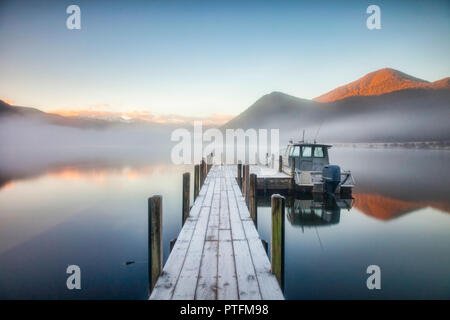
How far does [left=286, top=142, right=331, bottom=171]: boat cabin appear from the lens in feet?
47.7

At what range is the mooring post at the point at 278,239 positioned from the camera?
12.0ft

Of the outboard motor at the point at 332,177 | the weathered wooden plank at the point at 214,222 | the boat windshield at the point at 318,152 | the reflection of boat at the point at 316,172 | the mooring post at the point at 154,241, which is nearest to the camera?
the mooring post at the point at 154,241

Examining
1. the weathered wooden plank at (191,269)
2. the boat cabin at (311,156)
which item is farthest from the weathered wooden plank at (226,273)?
the boat cabin at (311,156)

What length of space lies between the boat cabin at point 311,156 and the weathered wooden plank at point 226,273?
1107cm

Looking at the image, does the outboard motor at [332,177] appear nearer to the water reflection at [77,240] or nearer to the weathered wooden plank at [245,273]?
the water reflection at [77,240]

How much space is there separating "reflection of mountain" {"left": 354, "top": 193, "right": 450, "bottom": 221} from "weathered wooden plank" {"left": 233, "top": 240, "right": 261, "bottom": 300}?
12042mm

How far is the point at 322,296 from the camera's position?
5.83 metres

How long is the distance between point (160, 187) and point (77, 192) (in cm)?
727

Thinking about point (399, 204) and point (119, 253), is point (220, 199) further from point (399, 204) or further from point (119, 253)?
point (399, 204)

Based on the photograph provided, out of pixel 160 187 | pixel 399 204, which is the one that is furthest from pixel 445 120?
pixel 160 187

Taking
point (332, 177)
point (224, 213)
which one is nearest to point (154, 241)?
point (224, 213)

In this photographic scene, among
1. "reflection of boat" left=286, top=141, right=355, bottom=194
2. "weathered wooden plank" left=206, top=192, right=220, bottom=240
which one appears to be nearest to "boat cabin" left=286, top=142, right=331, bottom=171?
"reflection of boat" left=286, top=141, right=355, bottom=194

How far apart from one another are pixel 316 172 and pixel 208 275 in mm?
11768

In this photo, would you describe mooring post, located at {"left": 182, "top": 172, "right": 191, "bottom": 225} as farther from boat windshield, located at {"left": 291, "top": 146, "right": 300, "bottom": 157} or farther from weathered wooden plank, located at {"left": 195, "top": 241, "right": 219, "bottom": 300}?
boat windshield, located at {"left": 291, "top": 146, "right": 300, "bottom": 157}
